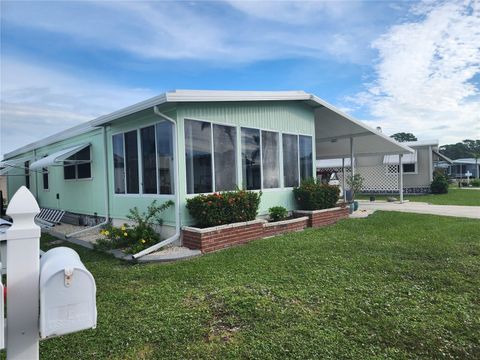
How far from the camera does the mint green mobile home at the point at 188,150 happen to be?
7270 millimetres

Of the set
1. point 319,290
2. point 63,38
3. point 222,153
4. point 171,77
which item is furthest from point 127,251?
point 171,77

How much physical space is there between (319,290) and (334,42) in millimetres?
8177

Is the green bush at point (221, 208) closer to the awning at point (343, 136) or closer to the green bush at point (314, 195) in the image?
the green bush at point (314, 195)

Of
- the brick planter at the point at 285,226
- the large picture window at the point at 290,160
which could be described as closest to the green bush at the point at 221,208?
the brick planter at the point at 285,226

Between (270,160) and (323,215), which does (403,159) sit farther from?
(270,160)

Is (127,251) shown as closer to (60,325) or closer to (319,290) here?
(319,290)

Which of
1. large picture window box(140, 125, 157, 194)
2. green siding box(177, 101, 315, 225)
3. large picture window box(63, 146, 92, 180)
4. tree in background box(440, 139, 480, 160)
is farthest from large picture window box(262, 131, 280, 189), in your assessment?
tree in background box(440, 139, 480, 160)

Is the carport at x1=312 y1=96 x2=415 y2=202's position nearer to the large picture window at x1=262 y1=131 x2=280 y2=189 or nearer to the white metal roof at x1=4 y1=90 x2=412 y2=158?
the white metal roof at x1=4 y1=90 x2=412 y2=158

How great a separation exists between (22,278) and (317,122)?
11.7 meters

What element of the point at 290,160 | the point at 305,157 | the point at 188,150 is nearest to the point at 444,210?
the point at 305,157

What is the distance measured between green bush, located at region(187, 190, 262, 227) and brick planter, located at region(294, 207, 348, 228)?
2.24 m

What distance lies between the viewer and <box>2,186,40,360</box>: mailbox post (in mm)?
1424

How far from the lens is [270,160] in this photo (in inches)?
366

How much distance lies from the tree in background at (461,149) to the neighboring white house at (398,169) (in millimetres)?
58787
